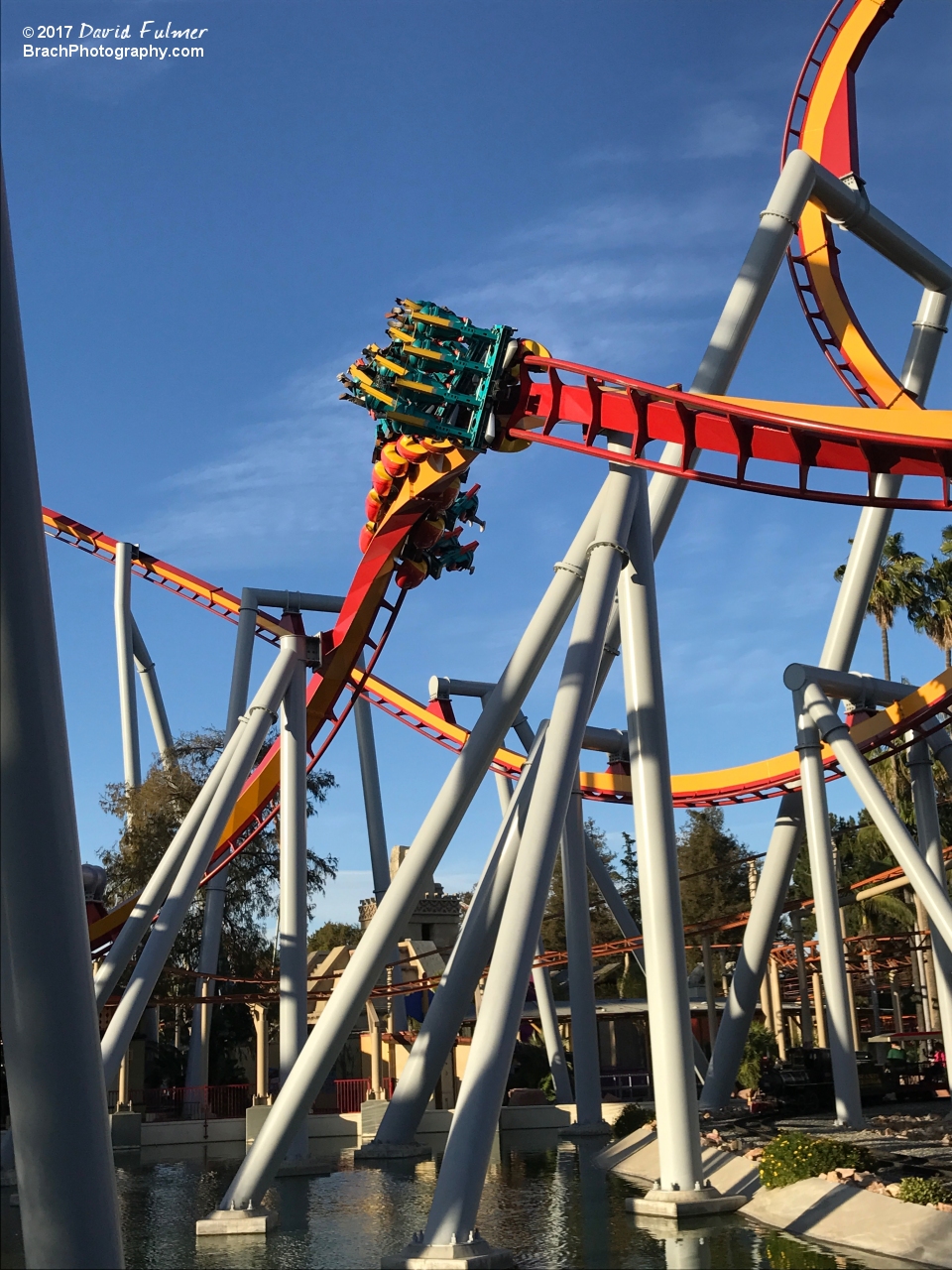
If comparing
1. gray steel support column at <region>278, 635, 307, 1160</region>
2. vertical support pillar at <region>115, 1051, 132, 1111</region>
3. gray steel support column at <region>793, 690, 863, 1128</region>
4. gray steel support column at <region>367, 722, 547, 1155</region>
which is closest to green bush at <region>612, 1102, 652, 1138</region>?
gray steel support column at <region>793, 690, 863, 1128</region>

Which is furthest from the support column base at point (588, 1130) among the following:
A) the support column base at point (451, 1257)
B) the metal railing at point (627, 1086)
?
the support column base at point (451, 1257)

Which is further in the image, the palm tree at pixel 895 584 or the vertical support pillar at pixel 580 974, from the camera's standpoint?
the palm tree at pixel 895 584

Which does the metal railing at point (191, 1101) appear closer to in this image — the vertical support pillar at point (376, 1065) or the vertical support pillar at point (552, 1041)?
the vertical support pillar at point (376, 1065)

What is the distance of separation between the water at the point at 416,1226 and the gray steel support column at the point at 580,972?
1.40 meters

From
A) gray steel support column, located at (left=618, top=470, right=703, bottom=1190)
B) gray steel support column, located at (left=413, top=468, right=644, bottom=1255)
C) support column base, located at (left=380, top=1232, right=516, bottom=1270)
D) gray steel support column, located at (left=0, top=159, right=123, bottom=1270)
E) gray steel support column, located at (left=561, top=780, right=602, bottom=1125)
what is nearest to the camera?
gray steel support column, located at (left=0, top=159, right=123, bottom=1270)

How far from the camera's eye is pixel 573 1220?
11.2m

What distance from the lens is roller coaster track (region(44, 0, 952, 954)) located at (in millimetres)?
10828

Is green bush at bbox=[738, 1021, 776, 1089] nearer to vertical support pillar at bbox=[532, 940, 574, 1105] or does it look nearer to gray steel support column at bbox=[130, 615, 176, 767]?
vertical support pillar at bbox=[532, 940, 574, 1105]

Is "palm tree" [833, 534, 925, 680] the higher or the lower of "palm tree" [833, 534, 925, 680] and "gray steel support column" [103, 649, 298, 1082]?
the higher

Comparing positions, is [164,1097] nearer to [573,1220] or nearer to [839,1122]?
[839,1122]

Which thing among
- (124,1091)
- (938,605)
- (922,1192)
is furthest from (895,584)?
(922,1192)

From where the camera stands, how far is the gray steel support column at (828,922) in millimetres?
16188

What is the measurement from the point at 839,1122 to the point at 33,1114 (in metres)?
14.7

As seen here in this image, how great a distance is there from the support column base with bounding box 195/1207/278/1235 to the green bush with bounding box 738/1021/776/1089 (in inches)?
589
